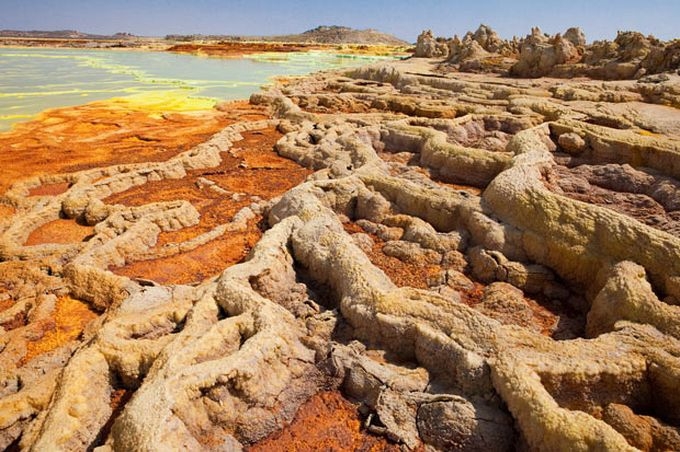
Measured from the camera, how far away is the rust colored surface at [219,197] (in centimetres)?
803

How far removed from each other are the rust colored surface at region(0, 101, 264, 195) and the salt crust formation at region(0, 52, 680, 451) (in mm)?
3801

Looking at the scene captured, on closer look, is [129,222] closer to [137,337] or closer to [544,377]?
[137,337]

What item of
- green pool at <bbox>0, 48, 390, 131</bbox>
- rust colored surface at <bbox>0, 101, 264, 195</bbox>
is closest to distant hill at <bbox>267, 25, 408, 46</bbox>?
green pool at <bbox>0, 48, 390, 131</bbox>

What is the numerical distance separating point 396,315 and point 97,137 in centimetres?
1686

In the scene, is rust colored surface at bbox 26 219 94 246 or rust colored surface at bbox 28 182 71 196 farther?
A: rust colored surface at bbox 28 182 71 196

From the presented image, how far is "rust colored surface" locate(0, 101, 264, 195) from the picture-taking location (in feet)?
46.9

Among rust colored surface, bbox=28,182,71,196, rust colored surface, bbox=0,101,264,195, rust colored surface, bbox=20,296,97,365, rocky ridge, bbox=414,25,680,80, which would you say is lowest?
rust colored surface, bbox=20,296,97,365

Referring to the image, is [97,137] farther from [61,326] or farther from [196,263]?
[61,326]

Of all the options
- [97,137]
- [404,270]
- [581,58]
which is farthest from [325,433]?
[581,58]

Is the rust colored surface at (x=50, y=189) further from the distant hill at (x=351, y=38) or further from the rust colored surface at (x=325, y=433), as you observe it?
the distant hill at (x=351, y=38)

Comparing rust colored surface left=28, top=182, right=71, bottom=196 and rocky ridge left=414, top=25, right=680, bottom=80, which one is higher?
rocky ridge left=414, top=25, right=680, bottom=80

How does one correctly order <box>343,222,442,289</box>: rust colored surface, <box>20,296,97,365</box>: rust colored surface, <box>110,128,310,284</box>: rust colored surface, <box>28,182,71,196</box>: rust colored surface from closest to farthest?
<box>20,296,97,365</box>: rust colored surface
<box>343,222,442,289</box>: rust colored surface
<box>110,128,310,284</box>: rust colored surface
<box>28,182,71,196</box>: rust colored surface

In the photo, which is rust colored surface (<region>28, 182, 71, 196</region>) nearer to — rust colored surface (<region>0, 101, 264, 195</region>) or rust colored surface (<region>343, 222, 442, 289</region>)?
rust colored surface (<region>0, 101, 264, 195</region>)

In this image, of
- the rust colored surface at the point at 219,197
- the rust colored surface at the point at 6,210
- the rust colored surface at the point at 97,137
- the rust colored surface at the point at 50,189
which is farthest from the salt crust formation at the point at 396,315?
the rust colored surface at the point at 97,137
